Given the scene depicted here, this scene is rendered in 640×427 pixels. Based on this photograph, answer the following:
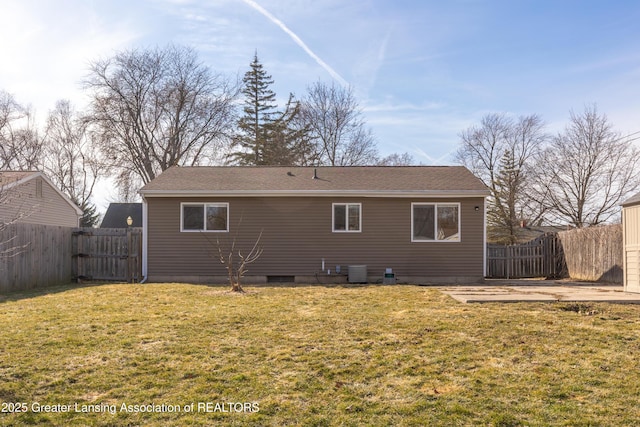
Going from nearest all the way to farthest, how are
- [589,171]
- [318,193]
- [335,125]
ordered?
[318,193] → [589,171] → [335,125]

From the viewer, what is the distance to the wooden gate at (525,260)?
52.5 feet

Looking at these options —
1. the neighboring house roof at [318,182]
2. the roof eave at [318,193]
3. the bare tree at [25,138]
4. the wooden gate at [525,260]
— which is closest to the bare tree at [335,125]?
the neighboring house roof at [318,182]

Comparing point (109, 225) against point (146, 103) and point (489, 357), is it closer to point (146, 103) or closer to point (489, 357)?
point (146, 103)

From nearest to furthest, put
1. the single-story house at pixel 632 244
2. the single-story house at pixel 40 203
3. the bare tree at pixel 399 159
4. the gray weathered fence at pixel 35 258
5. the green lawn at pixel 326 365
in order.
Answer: the green lawn at pixel 326 365
the single-story house at pixel 632 244
the gray weathered fence at pixel 35 258
the single-story house at pixel 40 203
the bare tree at pixel 399 159

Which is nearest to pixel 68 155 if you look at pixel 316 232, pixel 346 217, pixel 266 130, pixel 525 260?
pixel 266 130

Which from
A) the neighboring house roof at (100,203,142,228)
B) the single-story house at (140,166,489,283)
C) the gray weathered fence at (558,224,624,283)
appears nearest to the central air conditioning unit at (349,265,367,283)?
the single-story house at (140,166,489,283)

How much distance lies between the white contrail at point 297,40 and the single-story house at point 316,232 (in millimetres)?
5693

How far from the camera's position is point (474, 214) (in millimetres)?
13586

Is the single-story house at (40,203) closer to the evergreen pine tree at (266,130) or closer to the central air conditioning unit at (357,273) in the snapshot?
the evergreen pine tree at (266,130)

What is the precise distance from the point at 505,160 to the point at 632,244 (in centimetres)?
2168

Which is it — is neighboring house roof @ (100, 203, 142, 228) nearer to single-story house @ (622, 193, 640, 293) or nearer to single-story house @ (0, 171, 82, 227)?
single-story house @ (0, 171, 82, 227)

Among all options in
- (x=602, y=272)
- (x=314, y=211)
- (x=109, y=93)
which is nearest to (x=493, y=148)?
(x=602, y=272)

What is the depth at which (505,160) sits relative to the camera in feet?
101

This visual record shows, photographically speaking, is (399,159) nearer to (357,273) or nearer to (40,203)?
(357,273)
